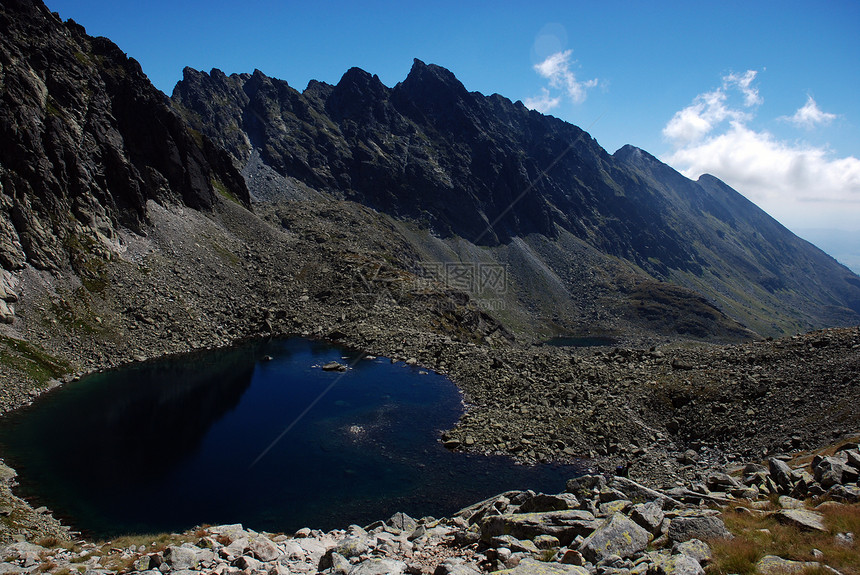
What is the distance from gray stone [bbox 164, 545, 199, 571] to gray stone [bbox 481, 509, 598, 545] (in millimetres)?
11114

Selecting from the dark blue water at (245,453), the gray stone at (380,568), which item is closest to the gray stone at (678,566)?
the gray stone at (380,568)

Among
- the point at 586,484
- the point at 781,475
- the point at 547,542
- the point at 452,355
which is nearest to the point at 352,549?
the point at 547,542

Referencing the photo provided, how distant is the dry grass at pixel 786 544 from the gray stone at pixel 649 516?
7.33 ft

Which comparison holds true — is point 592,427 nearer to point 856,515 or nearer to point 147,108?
point 856,515

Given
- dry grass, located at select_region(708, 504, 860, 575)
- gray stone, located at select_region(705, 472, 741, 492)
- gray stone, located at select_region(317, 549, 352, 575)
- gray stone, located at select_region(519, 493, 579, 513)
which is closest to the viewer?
dry grass, located at select_region(708, 504, 860, 575)

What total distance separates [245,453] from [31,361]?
94.6 ft

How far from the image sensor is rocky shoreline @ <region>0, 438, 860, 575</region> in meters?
15.0

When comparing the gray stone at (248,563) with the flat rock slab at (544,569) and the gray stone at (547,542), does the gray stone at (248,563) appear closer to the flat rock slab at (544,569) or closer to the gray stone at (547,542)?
the flat rock slab at (544,569)

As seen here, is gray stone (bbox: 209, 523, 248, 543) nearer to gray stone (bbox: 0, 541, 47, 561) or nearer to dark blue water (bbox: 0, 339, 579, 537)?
dark blue water (bbox: 0, 339, 579, 537)

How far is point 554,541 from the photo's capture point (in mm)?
17781

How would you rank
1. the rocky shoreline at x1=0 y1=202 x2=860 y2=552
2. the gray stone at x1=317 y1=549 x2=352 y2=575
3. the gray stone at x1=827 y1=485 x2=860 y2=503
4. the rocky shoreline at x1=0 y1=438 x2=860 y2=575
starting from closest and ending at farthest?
the rocky shoreline at x1=0 y1=438 x2=860 y2=575 < the gray stone at x1=317 y1=549 x2=352 y2=575 < the gray stone at x1=827 y1=485 x2=860 y2=503 < the rocky shoreline at x1=0 y1=202 x2=860 y2=552

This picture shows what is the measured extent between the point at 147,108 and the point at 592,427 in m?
102

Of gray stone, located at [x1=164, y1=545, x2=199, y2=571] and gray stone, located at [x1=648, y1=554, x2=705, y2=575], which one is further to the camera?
gray stone, located at [x1=164, y1=545, x2=199, y2=571]

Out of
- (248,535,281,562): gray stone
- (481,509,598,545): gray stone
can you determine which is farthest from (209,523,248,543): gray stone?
(481,509,598,545): gray stone
